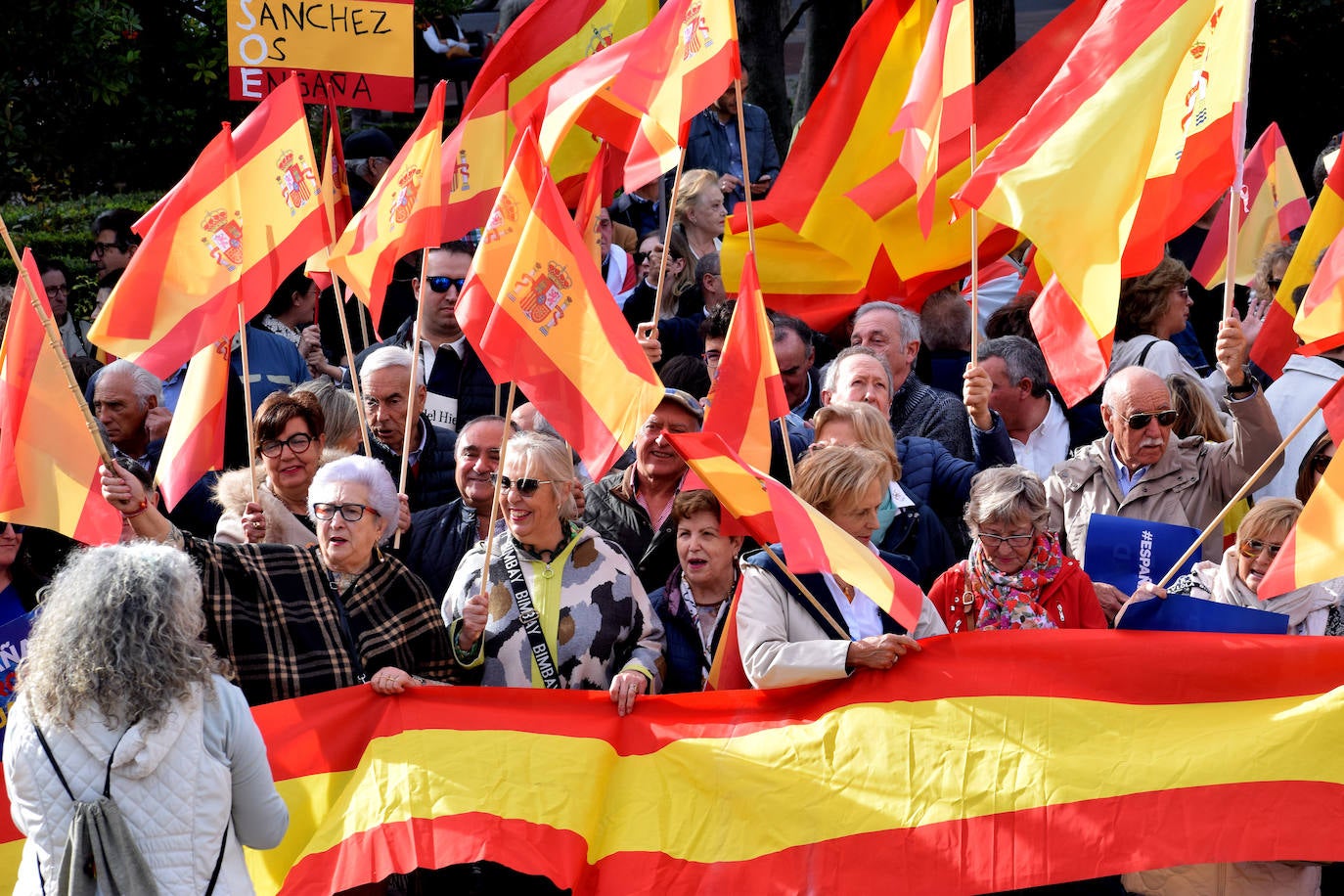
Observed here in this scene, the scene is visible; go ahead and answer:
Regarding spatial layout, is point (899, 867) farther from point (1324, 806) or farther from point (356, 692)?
point (356, 692)

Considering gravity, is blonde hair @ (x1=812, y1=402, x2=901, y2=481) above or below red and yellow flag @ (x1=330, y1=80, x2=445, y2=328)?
A: below

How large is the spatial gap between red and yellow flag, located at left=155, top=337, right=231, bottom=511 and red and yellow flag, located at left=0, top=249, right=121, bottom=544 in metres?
0.60

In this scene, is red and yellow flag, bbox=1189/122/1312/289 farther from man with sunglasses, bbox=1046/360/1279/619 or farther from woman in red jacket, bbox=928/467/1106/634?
woman in red jacket, bbox=928/467/1106/634

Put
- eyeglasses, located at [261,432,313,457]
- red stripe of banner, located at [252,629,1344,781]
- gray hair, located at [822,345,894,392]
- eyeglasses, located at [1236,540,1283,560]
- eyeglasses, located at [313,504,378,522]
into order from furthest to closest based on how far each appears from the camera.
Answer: gray hair, located at [822,345,894,392] < eyeglasses, located at [261,432,313,457] < eyeglasses, located at [313,504,378,522] < eyeglasses, located at [1236,540,1283,560] < red stripe of banner, located at [252,629,1344,781]

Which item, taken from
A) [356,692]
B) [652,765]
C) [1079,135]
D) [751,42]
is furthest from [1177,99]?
[751,42]

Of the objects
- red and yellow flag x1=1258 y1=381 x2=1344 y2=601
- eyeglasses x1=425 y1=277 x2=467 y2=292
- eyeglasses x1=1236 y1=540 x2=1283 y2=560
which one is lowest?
eyeglasses x1=1236 y1=540 x2=1283 y2=560

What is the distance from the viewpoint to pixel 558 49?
8195mm

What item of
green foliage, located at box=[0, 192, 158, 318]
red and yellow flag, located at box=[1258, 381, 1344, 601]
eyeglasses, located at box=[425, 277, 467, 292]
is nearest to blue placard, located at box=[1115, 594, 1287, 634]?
red and yellow flag, located at box=[1258, 381, 1344, 601]

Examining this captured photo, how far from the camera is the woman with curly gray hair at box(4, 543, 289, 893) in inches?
155

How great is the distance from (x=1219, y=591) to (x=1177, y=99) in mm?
1748

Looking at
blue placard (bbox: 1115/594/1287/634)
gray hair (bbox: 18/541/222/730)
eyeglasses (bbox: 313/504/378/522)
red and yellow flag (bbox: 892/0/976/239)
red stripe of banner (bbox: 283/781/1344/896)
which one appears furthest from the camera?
red and yellow flag (bbox: 892/0/976/239)

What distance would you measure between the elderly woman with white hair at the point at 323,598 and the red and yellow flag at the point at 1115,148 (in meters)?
2.12

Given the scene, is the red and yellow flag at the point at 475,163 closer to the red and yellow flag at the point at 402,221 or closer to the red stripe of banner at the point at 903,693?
the red and yellow flag at the point at 402,221

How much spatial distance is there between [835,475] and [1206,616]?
3.77ft
